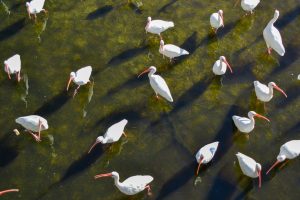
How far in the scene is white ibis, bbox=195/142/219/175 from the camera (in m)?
9.12

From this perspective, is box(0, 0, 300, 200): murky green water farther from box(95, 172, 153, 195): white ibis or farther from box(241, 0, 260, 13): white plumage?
box(241, 0, 260, 13): white plumage

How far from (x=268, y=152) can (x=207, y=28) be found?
358 centimetres

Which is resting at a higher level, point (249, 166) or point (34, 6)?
point (34, 6)

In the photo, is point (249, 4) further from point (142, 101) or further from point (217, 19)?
point (142, 101)

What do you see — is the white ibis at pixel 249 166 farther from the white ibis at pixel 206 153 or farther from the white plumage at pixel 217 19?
the white plumage at pixel 217 19

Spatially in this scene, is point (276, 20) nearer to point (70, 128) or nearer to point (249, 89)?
point (249, 89)

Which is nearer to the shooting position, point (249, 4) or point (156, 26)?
point (156, 26)

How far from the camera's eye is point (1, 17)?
11.8 metres

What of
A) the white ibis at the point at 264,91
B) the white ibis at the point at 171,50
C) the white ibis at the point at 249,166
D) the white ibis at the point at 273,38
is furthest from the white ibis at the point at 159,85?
the white ibis at the point at 273,38

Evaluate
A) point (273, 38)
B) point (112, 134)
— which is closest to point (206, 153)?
point (112, 134)

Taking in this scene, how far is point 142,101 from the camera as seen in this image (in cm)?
1040

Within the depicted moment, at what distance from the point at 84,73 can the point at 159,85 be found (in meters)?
1.55

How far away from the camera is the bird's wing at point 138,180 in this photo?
344 inches

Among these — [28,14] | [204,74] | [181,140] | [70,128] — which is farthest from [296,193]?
[28,14]
